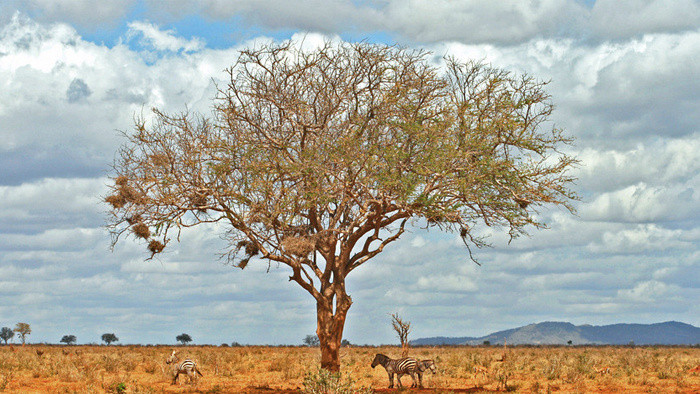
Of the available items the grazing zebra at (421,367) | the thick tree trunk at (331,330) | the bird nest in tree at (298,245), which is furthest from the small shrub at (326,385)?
the grazing zebra at (421,367)

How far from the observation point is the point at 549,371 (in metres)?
39.0

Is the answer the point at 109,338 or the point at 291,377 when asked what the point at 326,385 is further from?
the point at 109,338

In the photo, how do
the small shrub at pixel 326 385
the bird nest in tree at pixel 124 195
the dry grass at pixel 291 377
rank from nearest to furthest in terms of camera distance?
1. the small shrub at pixel 326 385
2. the bird nest in tree at pixel 124 195
3. the dry grass at pixel 291 377

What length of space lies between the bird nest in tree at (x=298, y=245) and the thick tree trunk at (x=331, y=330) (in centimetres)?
268

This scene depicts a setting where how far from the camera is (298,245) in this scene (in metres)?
27.7

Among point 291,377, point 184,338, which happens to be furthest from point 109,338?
point 291,377

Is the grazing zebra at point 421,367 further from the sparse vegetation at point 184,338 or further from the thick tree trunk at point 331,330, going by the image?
the sparse vegetation at point 184,338

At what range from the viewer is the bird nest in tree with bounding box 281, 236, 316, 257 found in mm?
27702

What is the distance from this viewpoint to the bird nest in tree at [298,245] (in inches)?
1091

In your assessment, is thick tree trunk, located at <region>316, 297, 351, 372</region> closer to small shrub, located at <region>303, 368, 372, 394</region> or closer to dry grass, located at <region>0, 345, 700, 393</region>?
dry grass, located at <region>0, 345, 700, 393</region>

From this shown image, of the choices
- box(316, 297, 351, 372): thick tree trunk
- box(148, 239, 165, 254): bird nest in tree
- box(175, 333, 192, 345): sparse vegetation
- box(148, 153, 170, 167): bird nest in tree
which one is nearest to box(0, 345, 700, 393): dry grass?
box(316, 297, 351, 372): thick tree trunk

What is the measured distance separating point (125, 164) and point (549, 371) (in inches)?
928

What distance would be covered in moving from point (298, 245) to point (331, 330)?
12.9 ft

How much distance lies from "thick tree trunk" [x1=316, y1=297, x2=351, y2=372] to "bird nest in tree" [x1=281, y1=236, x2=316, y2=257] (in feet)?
8.79
